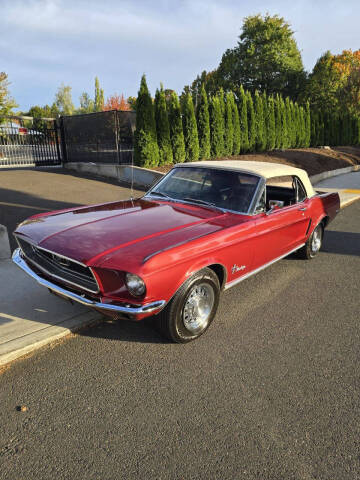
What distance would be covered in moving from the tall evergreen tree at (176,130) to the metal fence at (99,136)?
1.57 metres

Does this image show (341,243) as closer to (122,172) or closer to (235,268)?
(235,268)

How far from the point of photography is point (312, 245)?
18.5 feet

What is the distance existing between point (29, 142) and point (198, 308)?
1175cm

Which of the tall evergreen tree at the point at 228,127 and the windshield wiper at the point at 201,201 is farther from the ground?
the tall evergreen tree at the point at 228,127

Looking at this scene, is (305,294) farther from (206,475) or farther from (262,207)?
(206,475)

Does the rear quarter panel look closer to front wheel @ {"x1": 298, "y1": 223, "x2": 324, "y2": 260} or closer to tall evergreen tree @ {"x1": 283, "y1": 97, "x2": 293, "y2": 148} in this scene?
front wheel @ {"x1": 298, "y1": 223, "x2": 324, "y2": 260}

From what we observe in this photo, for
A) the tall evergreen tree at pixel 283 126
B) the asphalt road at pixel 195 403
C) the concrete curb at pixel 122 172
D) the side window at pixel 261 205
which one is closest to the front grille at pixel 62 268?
the asphalt road at pixel 195 403

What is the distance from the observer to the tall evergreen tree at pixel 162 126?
12.8 metres

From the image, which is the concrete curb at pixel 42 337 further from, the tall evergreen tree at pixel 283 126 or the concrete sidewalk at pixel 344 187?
the tall evergreen tree at pixel 283 126

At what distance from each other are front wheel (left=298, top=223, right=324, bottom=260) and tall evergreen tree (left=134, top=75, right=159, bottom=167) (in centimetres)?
801

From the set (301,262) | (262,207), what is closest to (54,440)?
(262,207)

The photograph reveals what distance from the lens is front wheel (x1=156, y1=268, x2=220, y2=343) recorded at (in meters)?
2.99

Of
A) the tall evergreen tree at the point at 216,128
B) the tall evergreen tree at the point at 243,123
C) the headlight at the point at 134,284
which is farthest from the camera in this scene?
the tall evergreen tree at the point at 243,123

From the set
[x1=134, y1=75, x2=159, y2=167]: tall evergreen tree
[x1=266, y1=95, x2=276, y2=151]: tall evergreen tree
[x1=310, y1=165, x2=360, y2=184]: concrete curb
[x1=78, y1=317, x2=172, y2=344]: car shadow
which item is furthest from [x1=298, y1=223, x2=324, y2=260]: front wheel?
[x1=266, y1=95, x2=276, y2=151]: tall evergreen tree
